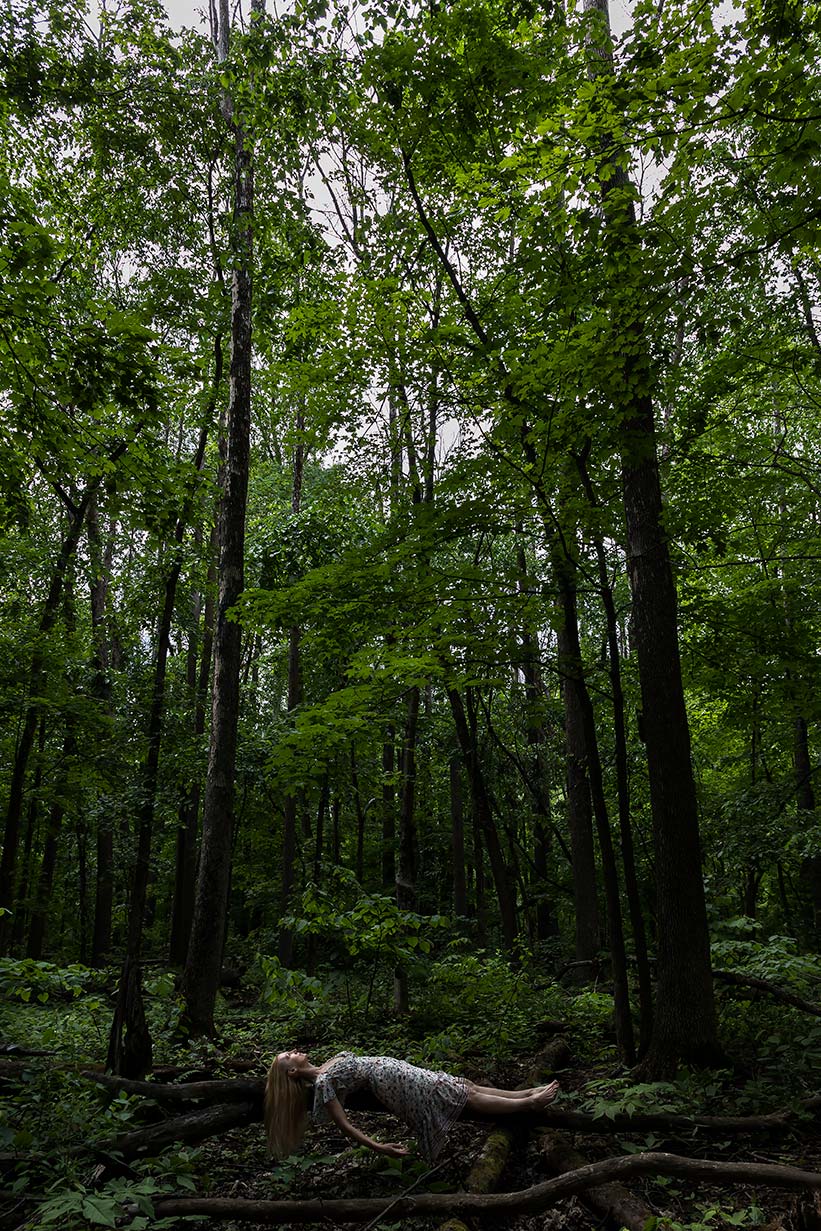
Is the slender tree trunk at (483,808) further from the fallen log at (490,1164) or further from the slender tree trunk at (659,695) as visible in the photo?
the fallen log at (490,1164)

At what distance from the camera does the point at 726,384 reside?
7000mm

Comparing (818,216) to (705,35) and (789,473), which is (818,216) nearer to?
(705,35)

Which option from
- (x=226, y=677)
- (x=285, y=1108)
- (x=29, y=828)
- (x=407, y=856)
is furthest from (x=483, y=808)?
(x=29, y=828)

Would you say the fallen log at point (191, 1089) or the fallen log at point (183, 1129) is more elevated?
the fallen log at point (191, 1089)

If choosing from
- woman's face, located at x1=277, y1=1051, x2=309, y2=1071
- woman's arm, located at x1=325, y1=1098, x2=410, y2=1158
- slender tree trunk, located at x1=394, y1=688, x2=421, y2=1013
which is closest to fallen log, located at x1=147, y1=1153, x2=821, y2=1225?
woman's arm, located at x1=325, y1=1098, x2=410, y2=1158

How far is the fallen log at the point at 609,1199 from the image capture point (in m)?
3.45

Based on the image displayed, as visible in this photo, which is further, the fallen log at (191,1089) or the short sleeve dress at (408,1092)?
the fallen log at (191,1089)

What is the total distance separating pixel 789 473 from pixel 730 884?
5280 mm

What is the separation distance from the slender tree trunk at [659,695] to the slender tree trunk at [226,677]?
4048 mm

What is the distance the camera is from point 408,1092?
14.1ft

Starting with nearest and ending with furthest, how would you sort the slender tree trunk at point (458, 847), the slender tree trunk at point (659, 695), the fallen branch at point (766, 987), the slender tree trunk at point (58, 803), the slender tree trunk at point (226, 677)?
the slender tree trunk at point (659, 695), the fallen branch at point (766, 987), the slender tree trunk at point (226, 677), the slender tree trunk at point (58, 803), the slender tree trunk at point (458, 847)

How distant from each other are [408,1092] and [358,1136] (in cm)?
39

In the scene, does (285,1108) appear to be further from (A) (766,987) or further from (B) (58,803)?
(B) (58,803)

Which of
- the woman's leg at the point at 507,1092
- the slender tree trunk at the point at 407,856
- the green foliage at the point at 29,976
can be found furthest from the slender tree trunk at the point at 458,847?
the woman's leg at the point at 507,1092
